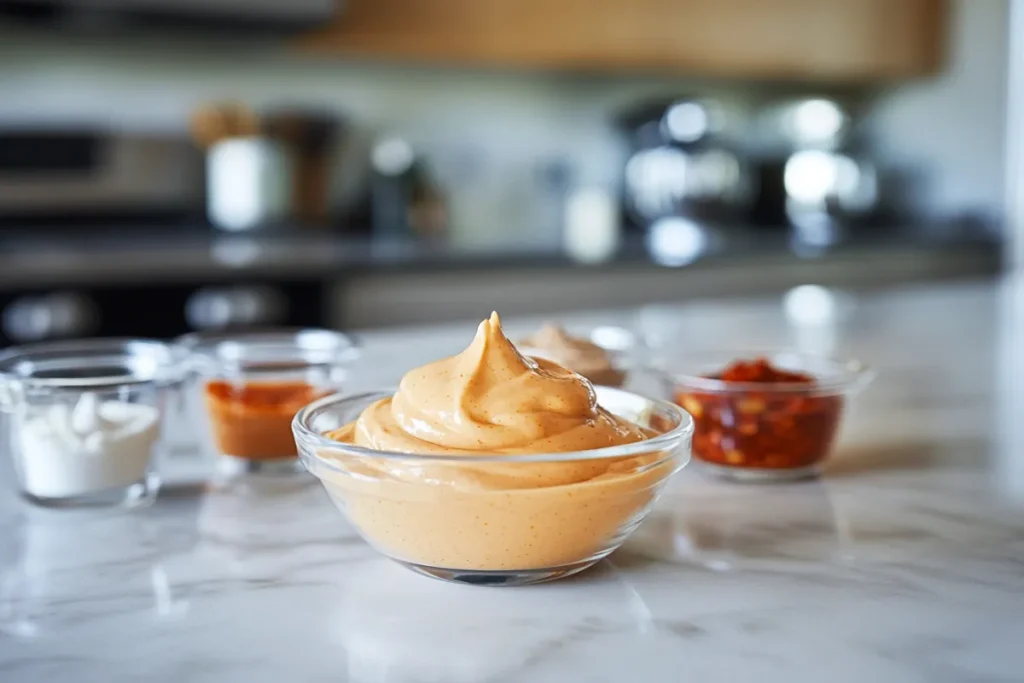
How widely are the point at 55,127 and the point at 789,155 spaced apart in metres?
2.60

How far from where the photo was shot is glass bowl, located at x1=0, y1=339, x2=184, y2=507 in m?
0.80

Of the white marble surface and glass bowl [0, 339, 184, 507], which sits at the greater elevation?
glass bowl [0, 339, 184, 507]

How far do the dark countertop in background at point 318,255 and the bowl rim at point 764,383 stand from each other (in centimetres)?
162

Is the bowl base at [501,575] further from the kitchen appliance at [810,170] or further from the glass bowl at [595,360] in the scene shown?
the kitchen appliance at [810,170]

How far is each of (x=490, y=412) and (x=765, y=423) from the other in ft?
1.07

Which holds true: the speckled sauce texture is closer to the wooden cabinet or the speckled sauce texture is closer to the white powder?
the white powder

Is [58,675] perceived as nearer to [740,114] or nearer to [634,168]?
[634,168]

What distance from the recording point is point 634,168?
3598mm

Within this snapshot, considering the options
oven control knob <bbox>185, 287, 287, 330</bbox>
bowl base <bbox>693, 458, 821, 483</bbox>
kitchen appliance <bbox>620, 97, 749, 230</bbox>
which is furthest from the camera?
kitchen appliance <bbox>620, 97, 749, 230</bbox>

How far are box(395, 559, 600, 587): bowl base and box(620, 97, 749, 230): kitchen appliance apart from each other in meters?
2.91

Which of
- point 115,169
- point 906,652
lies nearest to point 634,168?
point 115,169

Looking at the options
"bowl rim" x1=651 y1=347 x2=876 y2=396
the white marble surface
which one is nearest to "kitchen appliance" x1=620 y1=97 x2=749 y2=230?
"bowl rim" x1=651 y1=347 x2=876 y2=396

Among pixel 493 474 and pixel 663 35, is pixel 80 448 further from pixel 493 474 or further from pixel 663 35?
pixel 663 35

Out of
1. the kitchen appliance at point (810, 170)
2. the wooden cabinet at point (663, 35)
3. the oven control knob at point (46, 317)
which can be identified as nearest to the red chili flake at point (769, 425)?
the oven control knob at point (46, 317)
